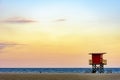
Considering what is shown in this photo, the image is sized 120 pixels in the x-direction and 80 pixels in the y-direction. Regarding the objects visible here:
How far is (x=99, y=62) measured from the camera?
70.6m

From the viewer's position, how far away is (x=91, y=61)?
234 feet

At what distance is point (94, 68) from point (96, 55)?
349 cm

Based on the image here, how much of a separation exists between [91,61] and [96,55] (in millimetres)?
1989

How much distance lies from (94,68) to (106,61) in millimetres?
2918

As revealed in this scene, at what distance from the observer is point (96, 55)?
69.9m

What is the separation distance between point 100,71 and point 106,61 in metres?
2.41

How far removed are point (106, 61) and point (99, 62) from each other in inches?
98.5

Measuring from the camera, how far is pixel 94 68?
72.1 meters

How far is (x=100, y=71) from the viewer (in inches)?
2854

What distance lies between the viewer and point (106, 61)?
72.5 metres
